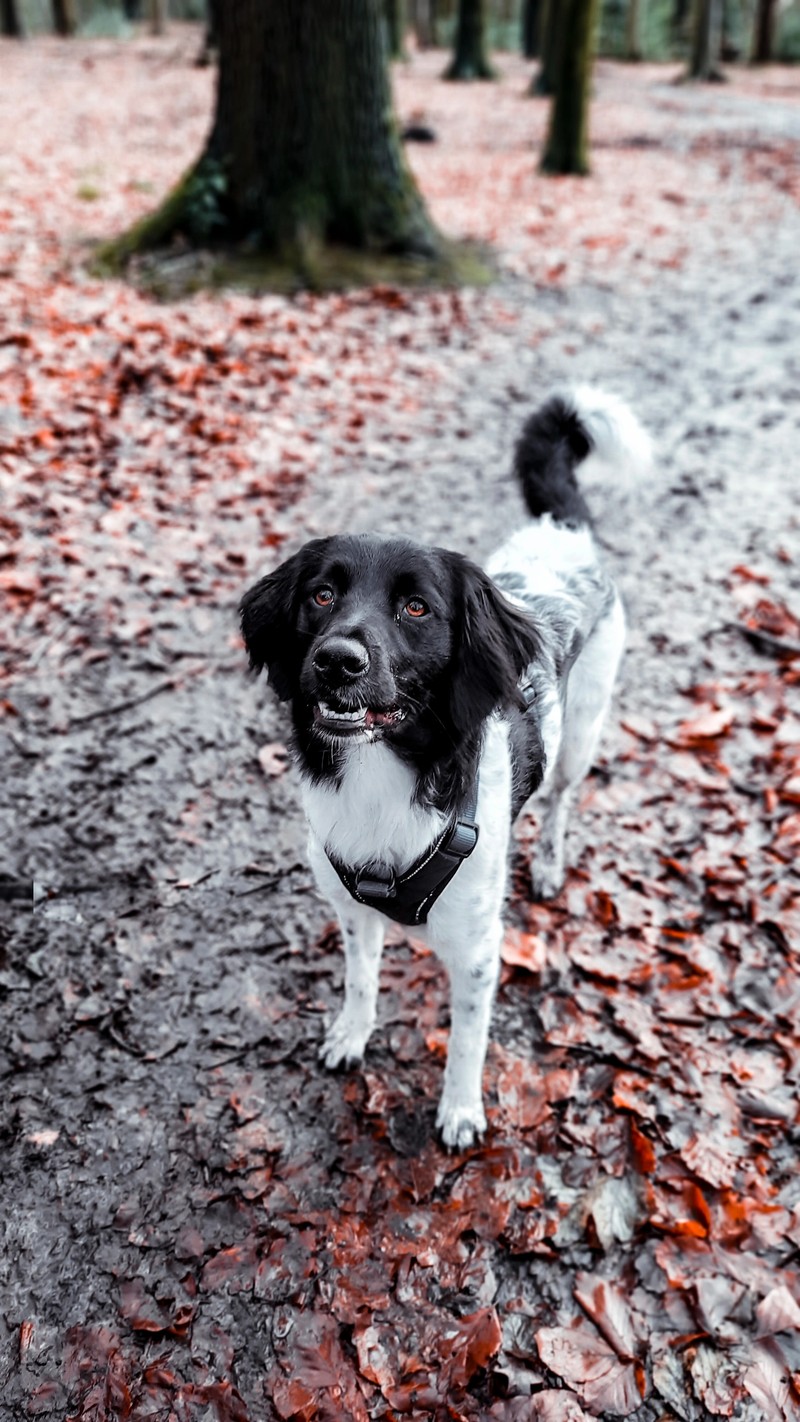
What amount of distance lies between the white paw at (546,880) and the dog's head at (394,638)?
5.12 feet

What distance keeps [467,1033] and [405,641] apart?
1375 millimetres

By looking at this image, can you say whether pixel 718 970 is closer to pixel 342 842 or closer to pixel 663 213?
pixel 342 842

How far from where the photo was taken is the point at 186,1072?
10.9 ft

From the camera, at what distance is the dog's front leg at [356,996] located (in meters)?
3.19

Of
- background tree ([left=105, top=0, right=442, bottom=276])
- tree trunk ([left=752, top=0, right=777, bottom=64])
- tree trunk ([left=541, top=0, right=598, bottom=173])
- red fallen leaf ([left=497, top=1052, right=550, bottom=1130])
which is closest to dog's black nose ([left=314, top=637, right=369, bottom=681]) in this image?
red fallen leaf ([left=497, top=1052, right=550, bottom=1130])

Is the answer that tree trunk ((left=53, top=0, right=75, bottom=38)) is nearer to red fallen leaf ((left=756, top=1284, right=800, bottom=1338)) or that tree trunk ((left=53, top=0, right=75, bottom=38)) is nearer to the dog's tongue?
the dog's tongue

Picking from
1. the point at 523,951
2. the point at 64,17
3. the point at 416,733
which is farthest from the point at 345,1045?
the point at 64,17

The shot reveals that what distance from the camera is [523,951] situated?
3.80 meters

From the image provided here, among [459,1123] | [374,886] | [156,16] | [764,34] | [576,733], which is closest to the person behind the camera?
[374,886]

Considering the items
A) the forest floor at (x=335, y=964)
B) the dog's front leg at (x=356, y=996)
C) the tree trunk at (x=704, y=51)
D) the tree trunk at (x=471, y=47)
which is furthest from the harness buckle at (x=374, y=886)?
the tree trunk at (x=704, y=51)

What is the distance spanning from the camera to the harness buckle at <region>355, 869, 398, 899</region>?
2695 mm

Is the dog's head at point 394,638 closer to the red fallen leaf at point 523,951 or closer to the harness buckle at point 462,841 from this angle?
the harness buckle at point 462,841

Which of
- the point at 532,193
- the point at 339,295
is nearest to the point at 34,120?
the point at 532,193

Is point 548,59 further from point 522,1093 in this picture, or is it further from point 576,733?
point 522,1093
